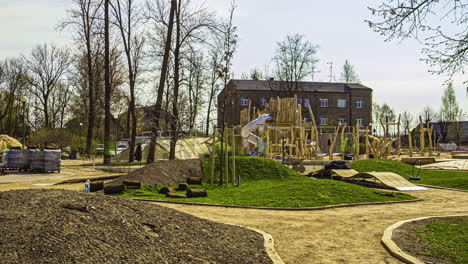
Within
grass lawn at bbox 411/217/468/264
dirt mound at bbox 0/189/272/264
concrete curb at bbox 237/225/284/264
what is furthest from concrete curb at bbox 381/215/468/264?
dirt mound at bbox 0/189/272/264

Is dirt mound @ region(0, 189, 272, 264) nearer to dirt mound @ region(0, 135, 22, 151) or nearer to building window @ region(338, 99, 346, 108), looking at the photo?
dirt mound @ region(0, 135, 22, 151)

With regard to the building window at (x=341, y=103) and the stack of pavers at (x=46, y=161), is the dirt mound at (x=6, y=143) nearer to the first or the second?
the stack of pavers at (x=46, y=161)

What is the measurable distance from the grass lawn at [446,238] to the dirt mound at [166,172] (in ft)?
31.3

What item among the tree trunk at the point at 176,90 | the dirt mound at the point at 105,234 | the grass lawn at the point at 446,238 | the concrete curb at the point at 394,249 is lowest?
the concrete curb at the point at 394,249

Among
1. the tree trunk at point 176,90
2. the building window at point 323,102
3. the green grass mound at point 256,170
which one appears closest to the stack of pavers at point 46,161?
the tree trunk at point 176,90

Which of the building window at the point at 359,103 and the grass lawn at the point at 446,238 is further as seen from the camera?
the building window at the point at 359,103

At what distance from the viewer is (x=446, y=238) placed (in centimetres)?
689

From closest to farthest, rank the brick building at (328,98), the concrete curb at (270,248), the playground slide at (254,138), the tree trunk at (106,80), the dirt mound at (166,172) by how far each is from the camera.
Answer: the concrete curb at (270,248) < the dirt mound at (166,172) < the tree trunk at (106,80) < the playground slide at (254,138) < the brick building at (328,98)

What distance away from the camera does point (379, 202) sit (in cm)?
1199

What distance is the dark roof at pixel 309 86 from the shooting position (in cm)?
6181

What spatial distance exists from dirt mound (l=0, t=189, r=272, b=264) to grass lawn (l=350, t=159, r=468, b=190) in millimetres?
13836

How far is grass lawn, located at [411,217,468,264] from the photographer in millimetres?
5891

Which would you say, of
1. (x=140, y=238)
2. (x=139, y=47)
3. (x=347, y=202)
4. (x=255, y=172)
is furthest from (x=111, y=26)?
(x=140, y=238)

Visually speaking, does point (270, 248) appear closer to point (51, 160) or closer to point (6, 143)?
point (51, 160)
